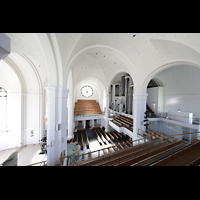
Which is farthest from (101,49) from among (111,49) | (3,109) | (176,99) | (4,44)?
(3,109)

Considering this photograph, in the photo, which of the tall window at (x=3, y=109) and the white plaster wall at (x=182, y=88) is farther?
the white plaster wall at (x=182, y=88)

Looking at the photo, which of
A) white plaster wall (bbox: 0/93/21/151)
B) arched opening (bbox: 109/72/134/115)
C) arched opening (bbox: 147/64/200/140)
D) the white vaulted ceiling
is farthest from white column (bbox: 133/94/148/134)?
white plaster wall (bbox: 0/93/21/151)

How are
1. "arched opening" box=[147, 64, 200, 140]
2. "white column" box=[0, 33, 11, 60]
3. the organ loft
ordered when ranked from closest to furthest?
1. "white column" box=[0, 33, 11, 60]
2. the organ loft
3. "arched opening" box=[147, 64, 200, 140]

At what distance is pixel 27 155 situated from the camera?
700cm

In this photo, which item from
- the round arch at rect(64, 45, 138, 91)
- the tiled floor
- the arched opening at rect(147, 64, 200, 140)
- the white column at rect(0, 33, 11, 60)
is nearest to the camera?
the white column at rect(0, 33, 11, 60)

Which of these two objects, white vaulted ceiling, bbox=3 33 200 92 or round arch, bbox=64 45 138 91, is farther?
round arch, bbox=64 45 138 91

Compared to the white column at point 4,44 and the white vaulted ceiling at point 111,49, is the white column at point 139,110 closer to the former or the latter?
the white vaulted ceiling at point 111,49

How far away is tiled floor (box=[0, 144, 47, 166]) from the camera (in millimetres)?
6405

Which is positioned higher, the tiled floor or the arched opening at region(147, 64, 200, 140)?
the arched opening at region(147, 64, 200, 140)

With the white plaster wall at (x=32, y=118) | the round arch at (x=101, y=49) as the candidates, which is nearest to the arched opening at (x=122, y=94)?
the round arch at (x=101, y=49)

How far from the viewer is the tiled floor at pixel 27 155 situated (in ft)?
21.0

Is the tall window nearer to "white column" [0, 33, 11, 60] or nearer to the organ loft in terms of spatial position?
→ the organ loft

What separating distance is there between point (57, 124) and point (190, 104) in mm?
10928

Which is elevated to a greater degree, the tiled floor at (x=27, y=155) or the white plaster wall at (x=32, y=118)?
the white plaster wall at (x=32, y=118)
